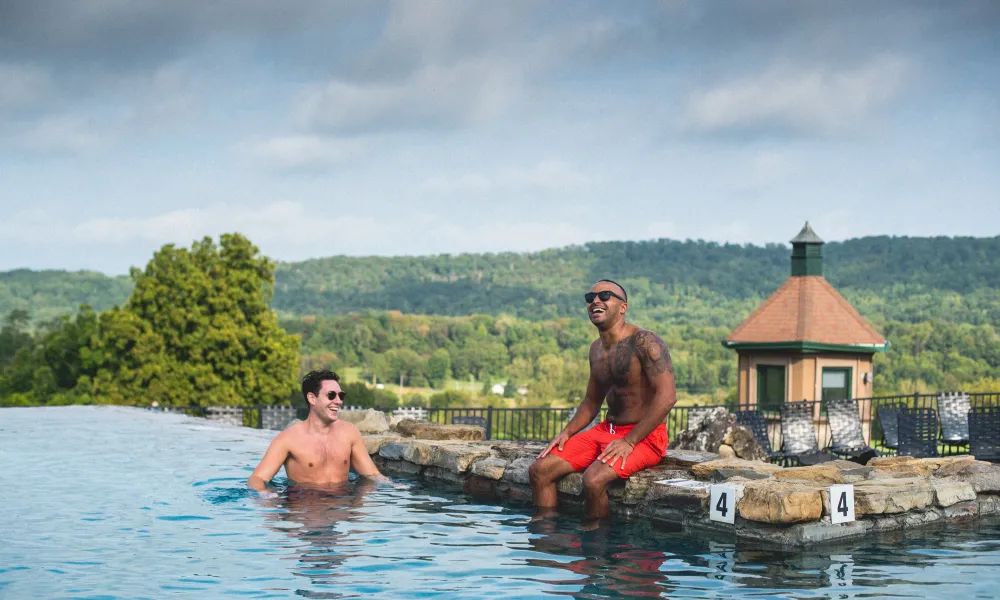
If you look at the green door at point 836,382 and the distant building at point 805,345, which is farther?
the green door at point 836,382

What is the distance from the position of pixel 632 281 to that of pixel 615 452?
85711 mm

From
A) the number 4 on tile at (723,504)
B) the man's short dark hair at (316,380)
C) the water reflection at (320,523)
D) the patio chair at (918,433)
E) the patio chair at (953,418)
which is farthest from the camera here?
the patio chair at (953,418)

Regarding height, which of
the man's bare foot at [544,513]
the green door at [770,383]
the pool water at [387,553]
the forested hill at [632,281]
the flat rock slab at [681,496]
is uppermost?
the forested hill at [632,281]

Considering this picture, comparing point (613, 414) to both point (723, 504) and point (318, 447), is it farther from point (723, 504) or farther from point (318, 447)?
point (318, 447)

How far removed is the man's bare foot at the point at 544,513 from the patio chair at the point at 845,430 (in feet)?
24.1

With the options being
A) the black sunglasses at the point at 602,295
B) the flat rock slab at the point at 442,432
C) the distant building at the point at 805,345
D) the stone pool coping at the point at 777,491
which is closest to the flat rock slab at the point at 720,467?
the stone pool coping at the point at 777,491

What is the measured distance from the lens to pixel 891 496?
6910 millimetres

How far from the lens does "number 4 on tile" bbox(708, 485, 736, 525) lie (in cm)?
648

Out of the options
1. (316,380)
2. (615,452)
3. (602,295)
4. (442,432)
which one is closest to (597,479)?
(615,452)

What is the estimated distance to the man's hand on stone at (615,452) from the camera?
23.4 feet

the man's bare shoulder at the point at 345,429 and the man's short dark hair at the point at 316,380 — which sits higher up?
the man's short dark hair at the point at 316,380

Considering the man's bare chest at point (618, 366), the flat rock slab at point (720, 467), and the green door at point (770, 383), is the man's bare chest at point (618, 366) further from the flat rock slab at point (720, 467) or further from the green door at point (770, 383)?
the green door at point (770, 383)

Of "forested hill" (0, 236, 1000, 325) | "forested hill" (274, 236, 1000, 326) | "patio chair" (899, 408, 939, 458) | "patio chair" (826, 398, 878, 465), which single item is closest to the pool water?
"patio chair" (899, 408, 939, 458)

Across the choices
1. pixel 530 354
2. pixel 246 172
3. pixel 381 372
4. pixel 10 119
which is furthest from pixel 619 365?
pixel 530 354
